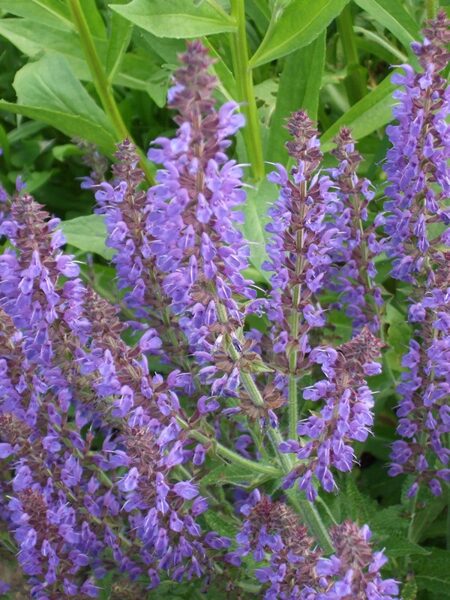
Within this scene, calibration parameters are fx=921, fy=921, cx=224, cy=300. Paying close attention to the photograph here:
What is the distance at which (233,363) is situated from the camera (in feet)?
6.83

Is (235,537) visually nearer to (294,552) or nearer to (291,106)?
(294,552)

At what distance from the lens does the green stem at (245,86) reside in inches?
111

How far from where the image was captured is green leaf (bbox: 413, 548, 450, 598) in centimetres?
257

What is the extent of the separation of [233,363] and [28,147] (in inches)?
90.4

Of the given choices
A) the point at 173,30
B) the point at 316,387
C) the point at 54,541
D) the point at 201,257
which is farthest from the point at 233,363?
the point at 173,30

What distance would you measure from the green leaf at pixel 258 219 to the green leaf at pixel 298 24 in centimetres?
41

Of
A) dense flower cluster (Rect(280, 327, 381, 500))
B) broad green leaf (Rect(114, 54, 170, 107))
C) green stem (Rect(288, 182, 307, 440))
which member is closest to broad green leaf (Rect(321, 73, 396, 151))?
broad green leaf (Rect(114, 54, 170, 107))

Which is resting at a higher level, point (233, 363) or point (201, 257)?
point (201, 257)

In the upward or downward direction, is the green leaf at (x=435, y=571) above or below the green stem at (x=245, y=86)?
below

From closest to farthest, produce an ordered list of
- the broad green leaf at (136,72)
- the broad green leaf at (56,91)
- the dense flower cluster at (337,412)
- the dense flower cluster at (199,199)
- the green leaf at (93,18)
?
the dense flower cluster at (199,199), the dense flower cluster at (337,412), the broad green leaf at (56,91), the green leaf at (93,18), the broad green leaf at (136,72)

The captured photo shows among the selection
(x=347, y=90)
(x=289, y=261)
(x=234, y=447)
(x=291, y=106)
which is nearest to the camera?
(x=289, y=261)

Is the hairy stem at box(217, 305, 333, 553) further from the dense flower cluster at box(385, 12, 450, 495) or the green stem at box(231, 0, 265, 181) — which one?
the green stem at box(231, 0, 265, 181)

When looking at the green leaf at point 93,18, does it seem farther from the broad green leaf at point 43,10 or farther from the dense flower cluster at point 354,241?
the dense flower cluster at point 354,241

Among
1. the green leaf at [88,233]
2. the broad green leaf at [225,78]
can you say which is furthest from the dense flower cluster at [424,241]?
the green leaf at [88,233]
